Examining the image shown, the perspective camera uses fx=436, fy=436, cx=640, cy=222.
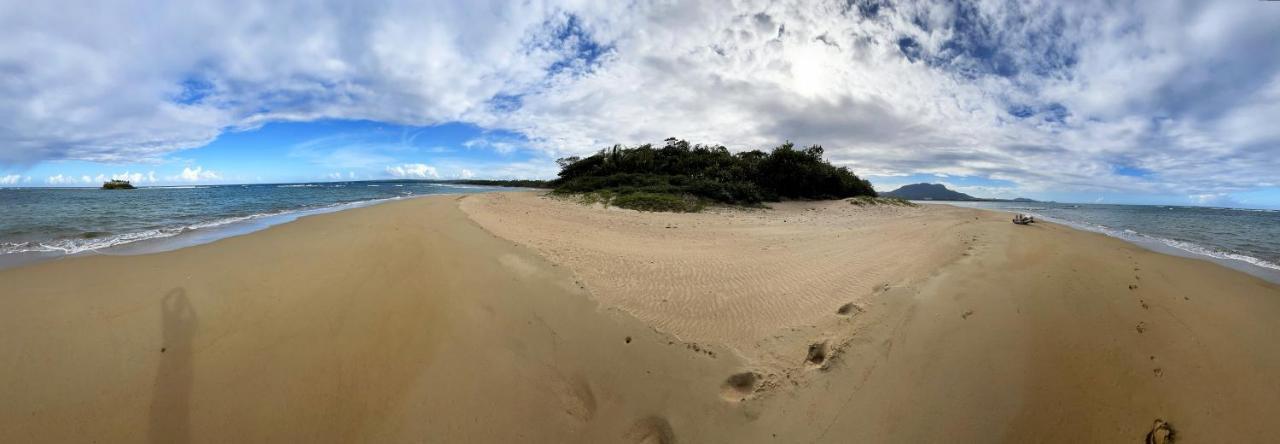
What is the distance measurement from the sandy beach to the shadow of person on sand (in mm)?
19

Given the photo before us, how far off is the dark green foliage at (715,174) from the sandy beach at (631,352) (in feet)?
37.2

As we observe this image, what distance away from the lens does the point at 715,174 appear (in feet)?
75.0

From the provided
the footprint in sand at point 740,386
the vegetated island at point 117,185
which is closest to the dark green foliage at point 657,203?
the footprint in sand at point 740,386

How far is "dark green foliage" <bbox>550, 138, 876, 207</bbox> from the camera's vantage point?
62.3ft

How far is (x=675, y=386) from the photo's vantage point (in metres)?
3.18

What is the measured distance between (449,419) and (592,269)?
3203 millimetres

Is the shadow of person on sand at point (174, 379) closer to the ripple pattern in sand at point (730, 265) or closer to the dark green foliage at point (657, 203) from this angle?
the ripple pattern in sand at point (730, 265)

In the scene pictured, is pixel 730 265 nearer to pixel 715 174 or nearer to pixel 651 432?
pixel 651 432

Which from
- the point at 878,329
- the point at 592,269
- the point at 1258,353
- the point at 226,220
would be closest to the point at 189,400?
the point at 592,269

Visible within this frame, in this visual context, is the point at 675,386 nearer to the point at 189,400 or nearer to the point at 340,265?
the point at 189,400

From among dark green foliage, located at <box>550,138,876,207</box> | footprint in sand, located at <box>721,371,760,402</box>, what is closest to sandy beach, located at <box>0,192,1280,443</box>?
footprint in sand, located at <box>721,371,760,402</box>

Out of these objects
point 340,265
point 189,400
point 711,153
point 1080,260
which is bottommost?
point 189,400

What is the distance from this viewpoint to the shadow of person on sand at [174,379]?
2.75 meters

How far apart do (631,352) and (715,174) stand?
20.0m
